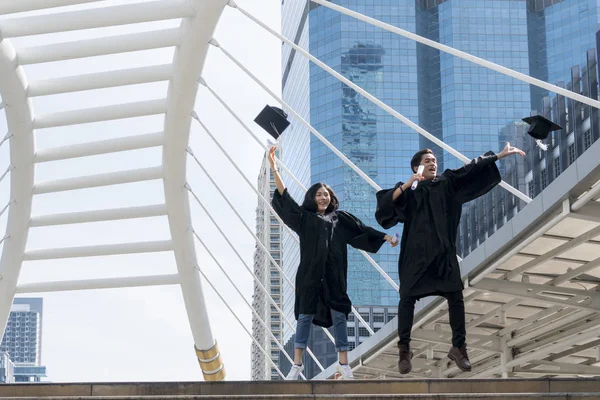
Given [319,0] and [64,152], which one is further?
[64,152]

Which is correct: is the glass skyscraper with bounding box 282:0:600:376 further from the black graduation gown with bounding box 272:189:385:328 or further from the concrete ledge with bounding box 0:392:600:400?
the concrete ledge with bounding box 0:392:600:400

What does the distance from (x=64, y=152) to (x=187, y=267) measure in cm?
377

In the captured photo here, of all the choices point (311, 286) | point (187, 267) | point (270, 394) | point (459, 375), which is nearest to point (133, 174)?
point (187, 267)

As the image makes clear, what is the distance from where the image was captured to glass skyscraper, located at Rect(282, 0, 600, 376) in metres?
94.1

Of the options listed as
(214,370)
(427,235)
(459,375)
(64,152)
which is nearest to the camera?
(427,235)

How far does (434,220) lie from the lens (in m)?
7.78

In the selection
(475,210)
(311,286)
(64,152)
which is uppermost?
(475,210)

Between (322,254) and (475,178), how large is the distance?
1.31 meters

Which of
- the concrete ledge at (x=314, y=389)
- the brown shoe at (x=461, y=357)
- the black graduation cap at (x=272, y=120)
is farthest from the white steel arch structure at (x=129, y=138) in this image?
the concrete ledge at (x=314, y=389)

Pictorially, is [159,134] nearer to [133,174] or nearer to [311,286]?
[133,174]

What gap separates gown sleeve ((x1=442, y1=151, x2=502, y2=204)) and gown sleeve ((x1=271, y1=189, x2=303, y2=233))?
49.3 inches

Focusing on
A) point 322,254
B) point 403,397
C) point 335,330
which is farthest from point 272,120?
point 403,397

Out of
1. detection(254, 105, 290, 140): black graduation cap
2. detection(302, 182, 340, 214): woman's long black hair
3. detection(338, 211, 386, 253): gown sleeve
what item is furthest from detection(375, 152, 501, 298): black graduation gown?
detection(254, 105, 290, 140): black graduation cap

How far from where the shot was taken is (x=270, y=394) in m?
6.12
